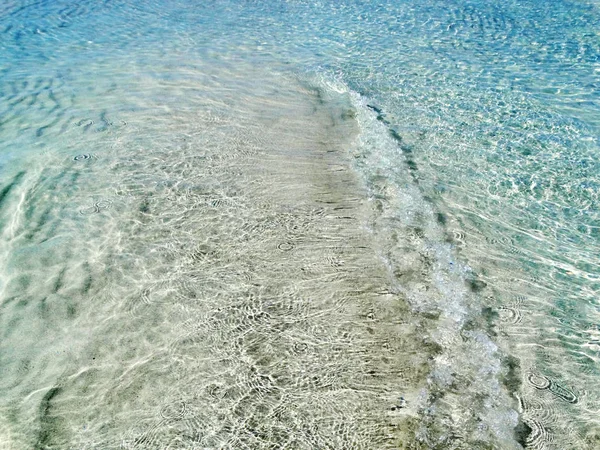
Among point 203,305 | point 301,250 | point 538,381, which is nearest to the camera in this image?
point 538,381

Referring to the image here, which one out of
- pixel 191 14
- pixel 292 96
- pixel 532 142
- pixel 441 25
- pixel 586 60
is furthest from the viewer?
pixel 191 14

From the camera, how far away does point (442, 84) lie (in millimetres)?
9688

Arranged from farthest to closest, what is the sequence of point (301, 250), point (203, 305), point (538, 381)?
1. point (301, 250)
2. point (203, 305)
3. point (538, 381)

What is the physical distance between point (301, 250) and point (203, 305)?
142cm

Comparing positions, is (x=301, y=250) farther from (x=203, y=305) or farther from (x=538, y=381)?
(x=538, y=381)

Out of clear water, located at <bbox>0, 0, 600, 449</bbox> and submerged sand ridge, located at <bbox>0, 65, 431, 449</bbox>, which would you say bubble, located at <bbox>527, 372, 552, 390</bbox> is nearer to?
clear water, located at <bbox>0, 0, 600, 449</bbox>

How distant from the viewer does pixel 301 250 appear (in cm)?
578

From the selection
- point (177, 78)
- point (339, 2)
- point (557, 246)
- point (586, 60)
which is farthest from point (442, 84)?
point (339, 2)

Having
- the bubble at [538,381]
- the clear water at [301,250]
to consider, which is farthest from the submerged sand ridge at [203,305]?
the bubble at [538,381]

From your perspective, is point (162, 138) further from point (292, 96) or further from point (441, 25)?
point (441, 25)

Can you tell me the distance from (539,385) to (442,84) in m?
6.97

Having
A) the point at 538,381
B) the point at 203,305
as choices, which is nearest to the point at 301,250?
the point at 203,305

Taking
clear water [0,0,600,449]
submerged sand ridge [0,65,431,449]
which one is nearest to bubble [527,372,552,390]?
clear water [0,0,600,449]

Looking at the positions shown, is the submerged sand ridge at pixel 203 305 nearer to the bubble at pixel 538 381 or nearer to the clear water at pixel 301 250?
the clear water at pixel 301 250
